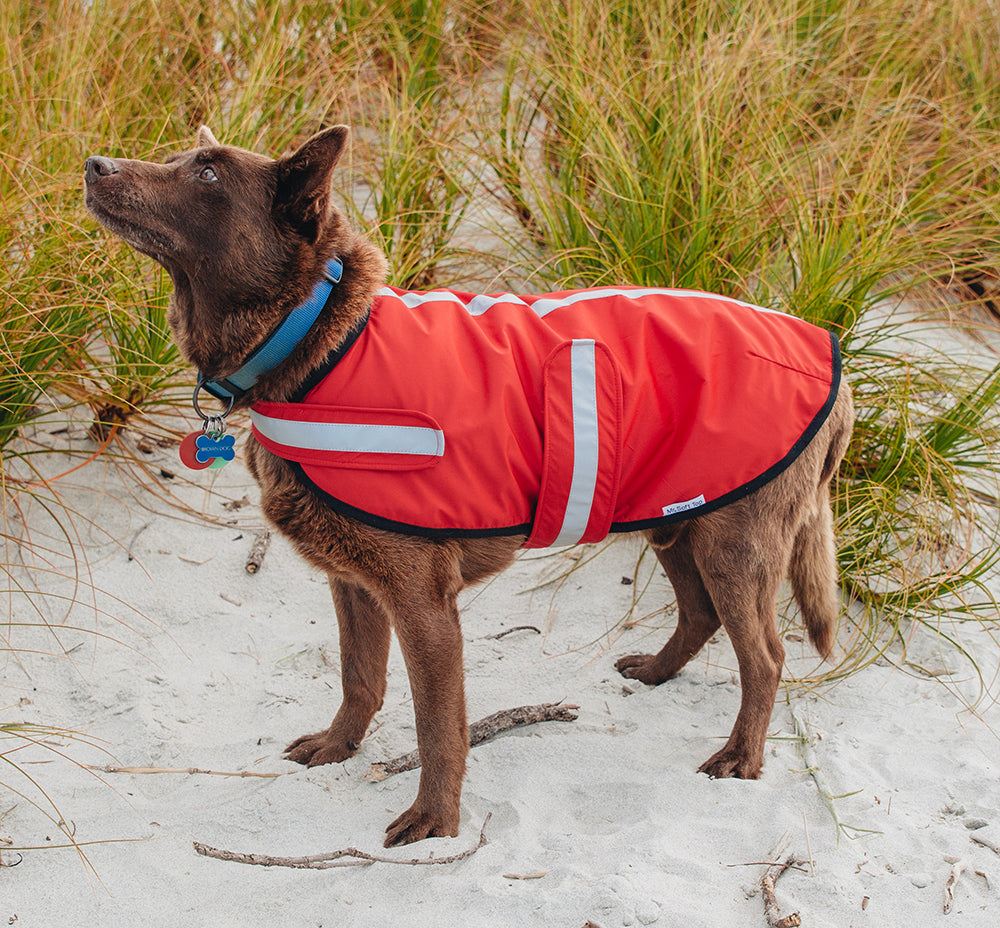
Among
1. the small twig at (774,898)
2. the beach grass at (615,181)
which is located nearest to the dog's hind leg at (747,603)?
the small twig at (774,898)

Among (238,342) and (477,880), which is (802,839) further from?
(238,342)

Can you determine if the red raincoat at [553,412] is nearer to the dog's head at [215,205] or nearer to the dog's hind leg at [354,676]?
the dog's head at [215,205]

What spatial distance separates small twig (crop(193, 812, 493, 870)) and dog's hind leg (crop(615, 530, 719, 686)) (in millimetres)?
1083

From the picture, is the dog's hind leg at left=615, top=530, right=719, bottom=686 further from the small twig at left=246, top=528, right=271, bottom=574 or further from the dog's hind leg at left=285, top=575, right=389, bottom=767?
the small twig at left=246, top=528, right=271, bottom=574

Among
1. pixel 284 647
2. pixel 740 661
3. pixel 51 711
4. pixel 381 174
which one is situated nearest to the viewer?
pixel 740 661

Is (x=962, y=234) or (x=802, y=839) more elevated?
(x=962, y=234)

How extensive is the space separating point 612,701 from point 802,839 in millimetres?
852

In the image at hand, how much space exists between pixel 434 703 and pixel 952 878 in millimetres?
1397

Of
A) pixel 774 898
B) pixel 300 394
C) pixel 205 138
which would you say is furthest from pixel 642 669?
pixel 205 138

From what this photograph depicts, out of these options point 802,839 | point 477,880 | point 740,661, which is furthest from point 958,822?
point 477,880

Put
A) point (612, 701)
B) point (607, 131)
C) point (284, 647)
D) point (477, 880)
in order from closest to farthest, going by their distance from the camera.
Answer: point (477, 880), point (612, 701), point (284, 647), point (607, 131)

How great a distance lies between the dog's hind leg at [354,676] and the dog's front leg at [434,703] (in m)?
0.38

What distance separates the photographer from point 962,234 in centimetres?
472

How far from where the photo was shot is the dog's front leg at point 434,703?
95.7 inches
